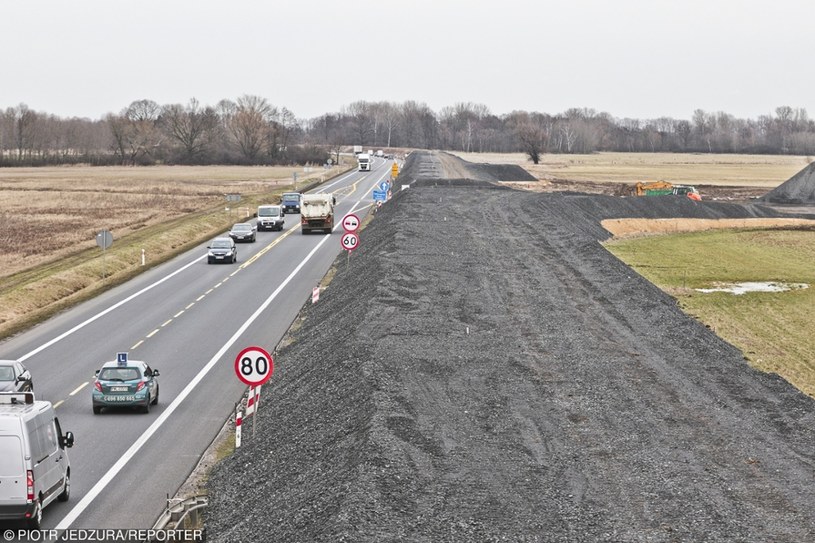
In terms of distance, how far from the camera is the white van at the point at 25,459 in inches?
661

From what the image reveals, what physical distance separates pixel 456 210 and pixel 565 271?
75.8 feet

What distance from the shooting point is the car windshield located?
2630 centimetres

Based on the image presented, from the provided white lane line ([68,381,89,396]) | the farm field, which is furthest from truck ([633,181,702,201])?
white lane line ([68,381,89,396])

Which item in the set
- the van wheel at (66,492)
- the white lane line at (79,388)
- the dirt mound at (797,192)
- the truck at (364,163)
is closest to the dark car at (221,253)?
the white lane line at (79,388)

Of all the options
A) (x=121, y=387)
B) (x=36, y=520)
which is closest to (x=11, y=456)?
(x=36, y=520)

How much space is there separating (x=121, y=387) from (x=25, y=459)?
9.34m

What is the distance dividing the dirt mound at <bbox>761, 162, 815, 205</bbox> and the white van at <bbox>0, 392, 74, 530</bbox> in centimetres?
10127

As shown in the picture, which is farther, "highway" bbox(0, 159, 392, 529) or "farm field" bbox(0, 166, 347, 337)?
"farm field" bbox(0, 166, 347, 337)

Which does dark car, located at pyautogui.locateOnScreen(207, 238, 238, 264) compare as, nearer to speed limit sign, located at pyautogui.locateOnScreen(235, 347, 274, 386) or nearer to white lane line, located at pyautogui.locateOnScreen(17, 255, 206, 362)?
white lane line, located at pyautogui.locateOnScreen(17, 255, 206, 362)

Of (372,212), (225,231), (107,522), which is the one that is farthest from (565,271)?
(372,212)

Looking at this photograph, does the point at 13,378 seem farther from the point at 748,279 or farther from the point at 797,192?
the point at 797,192

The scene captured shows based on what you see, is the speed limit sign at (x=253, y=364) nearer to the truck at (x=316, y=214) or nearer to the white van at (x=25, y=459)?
the white van at (x=25, y=459)

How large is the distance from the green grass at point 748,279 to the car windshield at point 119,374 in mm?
18475

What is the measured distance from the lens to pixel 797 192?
109 m
